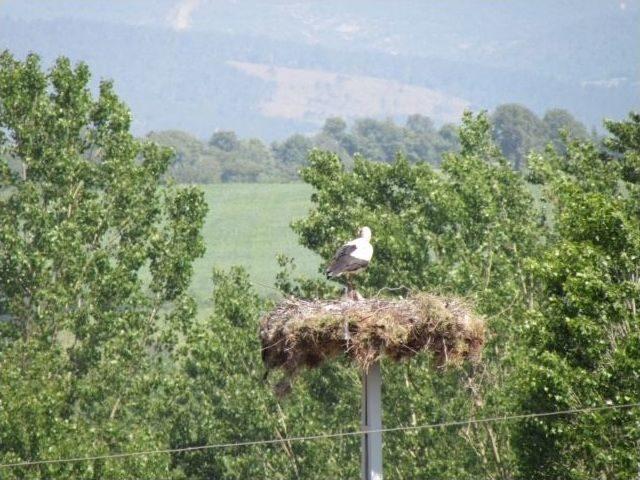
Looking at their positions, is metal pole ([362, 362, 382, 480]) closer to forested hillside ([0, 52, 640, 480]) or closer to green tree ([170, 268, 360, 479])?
forested hillside ([0, 52, 640, 480])

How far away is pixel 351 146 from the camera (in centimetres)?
15538

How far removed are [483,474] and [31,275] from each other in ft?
34.2

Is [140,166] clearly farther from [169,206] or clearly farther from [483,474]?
[483,474]

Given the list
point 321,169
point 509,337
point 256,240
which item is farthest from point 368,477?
point 256,240

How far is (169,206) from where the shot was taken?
36.1m

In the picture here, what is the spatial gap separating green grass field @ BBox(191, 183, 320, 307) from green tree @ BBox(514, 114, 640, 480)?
53.2 meters

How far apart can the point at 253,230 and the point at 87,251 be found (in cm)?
5243

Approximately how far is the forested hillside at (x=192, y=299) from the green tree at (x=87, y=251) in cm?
5

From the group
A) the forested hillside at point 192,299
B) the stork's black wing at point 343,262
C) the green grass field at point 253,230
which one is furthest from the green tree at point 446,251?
the green grass field at point 253,230

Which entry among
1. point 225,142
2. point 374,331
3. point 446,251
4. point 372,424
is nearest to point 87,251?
point 446,251

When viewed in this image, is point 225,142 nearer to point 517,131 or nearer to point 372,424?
point 517,131

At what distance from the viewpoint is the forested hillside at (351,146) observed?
4811 inches

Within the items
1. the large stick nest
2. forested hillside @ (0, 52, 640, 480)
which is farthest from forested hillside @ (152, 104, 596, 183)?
the large stick nest

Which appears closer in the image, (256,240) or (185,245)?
(185,245)
